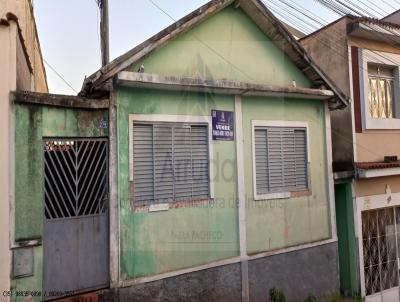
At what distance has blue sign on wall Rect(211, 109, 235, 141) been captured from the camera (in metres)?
6.18

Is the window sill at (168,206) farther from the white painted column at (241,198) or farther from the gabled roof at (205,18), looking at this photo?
the gabled roof at (205,18)

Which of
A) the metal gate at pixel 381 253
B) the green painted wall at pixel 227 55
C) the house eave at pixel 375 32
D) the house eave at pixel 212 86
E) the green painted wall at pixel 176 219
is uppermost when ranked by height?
the house eave at pixel 375 32

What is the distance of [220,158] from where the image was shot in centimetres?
622

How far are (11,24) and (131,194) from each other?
104 inches

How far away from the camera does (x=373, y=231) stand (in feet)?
27.5

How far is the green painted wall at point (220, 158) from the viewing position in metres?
5.30

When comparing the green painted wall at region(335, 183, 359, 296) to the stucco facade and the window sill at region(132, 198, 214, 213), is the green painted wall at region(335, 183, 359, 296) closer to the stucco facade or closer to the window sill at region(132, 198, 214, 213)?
the stucco facade

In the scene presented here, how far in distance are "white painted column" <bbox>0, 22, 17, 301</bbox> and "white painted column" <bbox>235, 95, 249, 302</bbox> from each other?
3515 millimetres

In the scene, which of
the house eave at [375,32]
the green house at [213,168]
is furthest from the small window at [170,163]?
the house eave at [375,32]

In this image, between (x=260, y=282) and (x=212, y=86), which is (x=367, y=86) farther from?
(x=260, y=282)

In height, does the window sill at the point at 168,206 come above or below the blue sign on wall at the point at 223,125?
below

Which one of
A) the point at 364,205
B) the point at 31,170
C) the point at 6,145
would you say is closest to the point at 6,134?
the point at 6,145

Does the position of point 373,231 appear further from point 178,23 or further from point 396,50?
point 178,23

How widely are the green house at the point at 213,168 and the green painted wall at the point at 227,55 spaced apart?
2 cm
